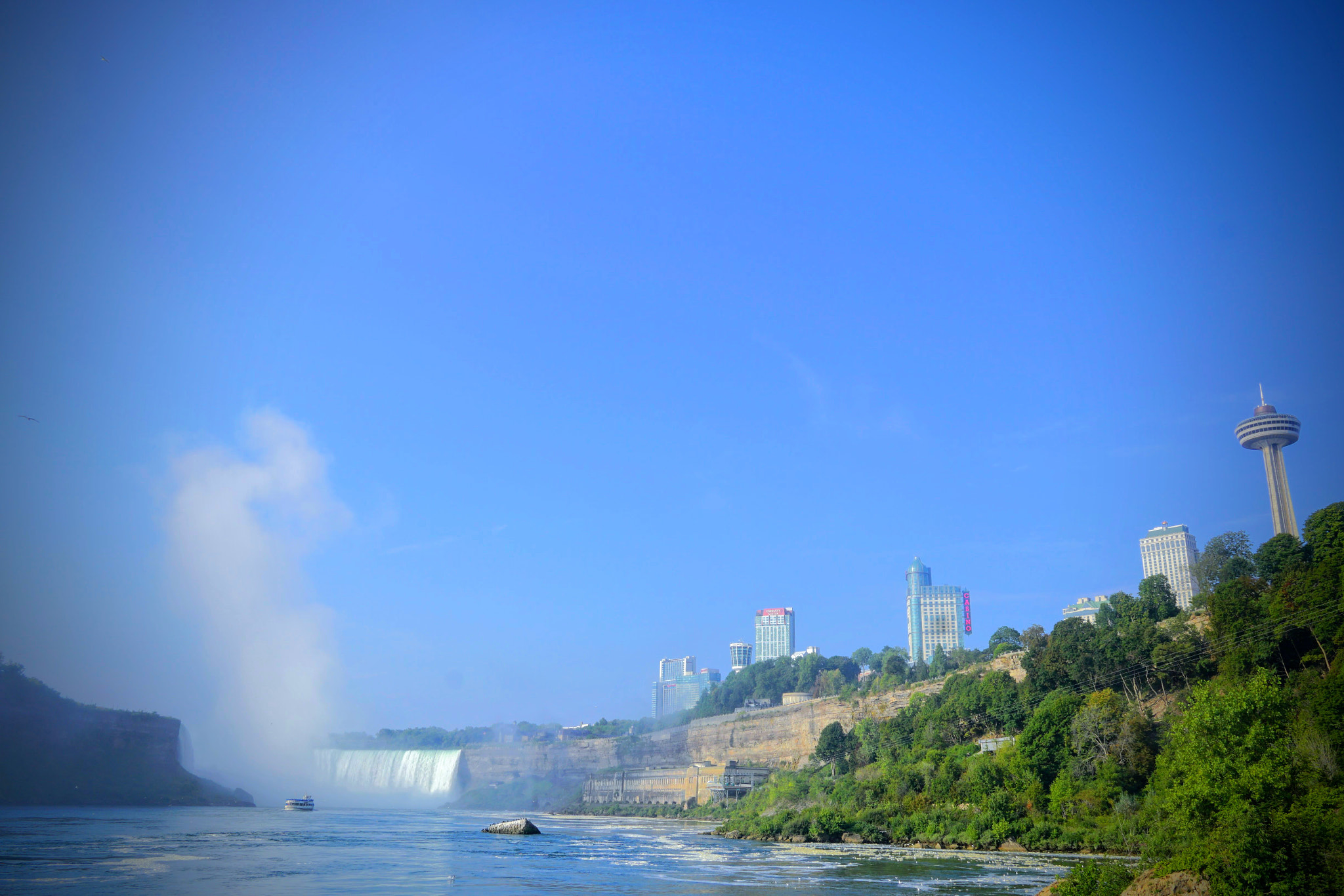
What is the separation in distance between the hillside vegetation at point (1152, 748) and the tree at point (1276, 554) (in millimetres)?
168

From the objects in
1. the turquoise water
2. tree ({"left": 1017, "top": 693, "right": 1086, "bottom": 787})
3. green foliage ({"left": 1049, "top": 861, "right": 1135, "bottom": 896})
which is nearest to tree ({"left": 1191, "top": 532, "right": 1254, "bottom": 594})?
tree ({"left": 1017, "top": 693, "right": 1086, "bottom": 787})

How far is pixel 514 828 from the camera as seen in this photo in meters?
68.5

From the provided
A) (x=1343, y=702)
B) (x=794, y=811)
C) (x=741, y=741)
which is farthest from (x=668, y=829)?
(x=1343, y=702)

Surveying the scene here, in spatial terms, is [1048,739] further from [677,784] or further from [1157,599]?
[677,784]

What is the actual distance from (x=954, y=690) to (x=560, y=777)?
84.1 meters

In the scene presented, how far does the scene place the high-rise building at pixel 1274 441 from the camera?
125000mm

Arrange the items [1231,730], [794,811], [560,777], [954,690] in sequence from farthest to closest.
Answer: [560,777] → [954,690] → [794,811] → [1231,730]

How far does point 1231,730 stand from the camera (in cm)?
2550

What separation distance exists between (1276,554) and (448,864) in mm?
55559

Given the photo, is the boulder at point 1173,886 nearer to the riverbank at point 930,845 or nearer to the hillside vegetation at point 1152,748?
the hillside vegetation at point 1152,748

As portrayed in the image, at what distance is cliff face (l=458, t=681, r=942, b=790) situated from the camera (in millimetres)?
99625

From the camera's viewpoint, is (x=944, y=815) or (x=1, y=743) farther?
(x=1, y=743)

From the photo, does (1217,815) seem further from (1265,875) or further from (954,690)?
(954,690)

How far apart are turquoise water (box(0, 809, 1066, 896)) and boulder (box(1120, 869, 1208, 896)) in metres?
9.60
